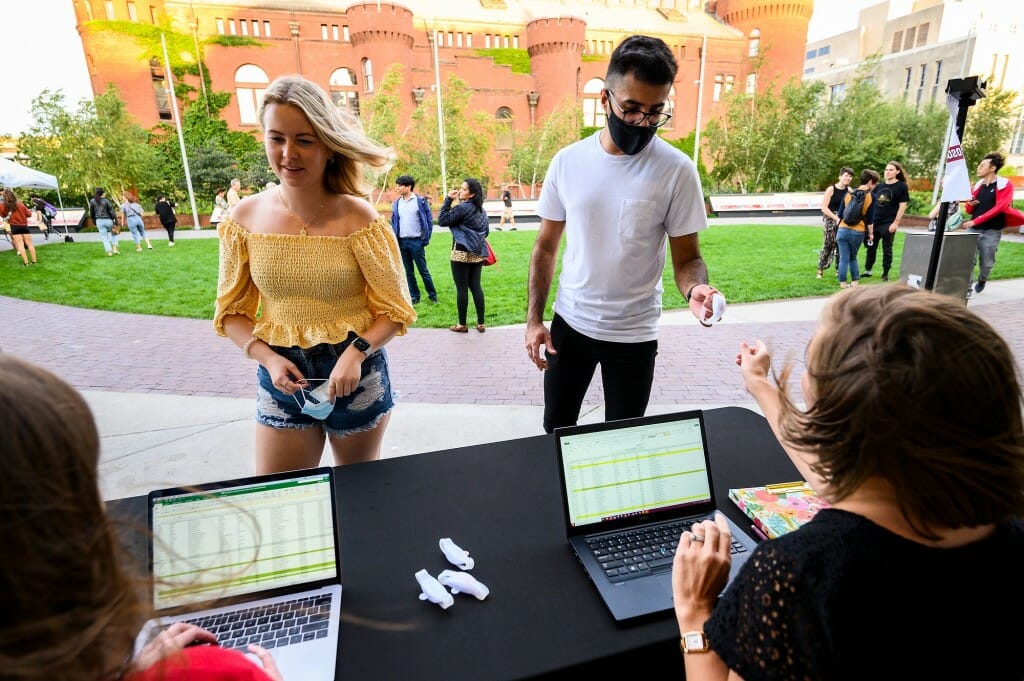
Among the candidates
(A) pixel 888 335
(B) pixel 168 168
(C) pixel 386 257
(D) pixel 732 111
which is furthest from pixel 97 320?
(D) pixel 732 111

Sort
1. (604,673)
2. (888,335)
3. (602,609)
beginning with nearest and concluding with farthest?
(888,335)
(604,673)
(602,609)

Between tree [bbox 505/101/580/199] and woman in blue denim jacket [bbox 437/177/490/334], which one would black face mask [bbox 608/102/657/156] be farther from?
tree [bbox 505/101/580/199]

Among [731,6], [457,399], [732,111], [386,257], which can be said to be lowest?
[457,399]

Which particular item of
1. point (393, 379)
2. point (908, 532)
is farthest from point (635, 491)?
point (393, 379)

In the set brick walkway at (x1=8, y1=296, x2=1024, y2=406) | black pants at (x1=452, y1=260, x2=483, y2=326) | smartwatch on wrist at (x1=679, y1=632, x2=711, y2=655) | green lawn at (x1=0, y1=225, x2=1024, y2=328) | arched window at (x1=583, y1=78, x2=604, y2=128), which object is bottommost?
brick walkway at (x1=8, y1=296, x2=1024, y2=406)

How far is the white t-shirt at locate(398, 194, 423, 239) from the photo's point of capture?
7511 millimetres

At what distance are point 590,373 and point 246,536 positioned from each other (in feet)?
5.12

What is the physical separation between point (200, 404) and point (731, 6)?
1755 inches

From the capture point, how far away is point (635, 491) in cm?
141

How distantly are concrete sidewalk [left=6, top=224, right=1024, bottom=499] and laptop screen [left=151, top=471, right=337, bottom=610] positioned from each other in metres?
1.76

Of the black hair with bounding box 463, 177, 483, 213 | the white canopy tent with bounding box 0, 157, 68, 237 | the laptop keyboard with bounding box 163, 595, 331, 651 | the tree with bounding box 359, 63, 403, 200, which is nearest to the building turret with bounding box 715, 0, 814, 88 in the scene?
the tree with bounding box 359, 63, 403, 200

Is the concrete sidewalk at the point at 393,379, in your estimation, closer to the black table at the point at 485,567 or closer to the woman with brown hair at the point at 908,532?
the black table at the point at 485,567

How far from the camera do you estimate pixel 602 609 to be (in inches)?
45.3

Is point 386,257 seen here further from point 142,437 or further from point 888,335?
point 142,437
